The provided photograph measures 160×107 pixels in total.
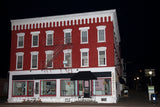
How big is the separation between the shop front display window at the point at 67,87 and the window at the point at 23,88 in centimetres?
457

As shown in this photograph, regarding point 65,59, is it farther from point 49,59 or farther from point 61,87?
point 61,87

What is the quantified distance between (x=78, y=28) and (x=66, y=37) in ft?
6.92

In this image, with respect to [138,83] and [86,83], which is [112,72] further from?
[138,83]

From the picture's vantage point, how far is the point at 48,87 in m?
28.1

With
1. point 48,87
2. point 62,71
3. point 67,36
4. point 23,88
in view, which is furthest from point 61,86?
point 67,36

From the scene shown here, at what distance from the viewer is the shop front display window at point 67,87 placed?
27.2m

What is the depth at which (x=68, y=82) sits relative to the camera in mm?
27547

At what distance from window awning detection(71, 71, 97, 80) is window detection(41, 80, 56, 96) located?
356cm

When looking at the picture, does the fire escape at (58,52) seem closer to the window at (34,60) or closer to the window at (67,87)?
the window at (34,60)

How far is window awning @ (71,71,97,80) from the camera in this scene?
82.3 feet

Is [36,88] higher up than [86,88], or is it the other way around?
[86,88]

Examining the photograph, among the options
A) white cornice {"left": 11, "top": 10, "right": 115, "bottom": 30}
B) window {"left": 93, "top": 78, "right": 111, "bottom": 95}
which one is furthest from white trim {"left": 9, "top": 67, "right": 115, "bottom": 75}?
white cornice {"left": 11, "top": 10, "right": 115, "bottom": 30}

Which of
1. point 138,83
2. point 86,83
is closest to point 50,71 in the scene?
point 86,83

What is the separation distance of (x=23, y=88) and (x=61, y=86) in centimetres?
564
